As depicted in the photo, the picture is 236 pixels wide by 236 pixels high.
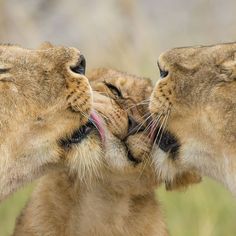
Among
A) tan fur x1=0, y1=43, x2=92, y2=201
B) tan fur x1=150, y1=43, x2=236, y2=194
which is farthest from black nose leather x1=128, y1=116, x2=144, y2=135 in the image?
tan fur x1=0, y1=43, x2=92, y2=201

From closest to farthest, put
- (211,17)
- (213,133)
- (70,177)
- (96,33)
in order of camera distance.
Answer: (213,133)
(70,177)
(211,17)
(96,33)

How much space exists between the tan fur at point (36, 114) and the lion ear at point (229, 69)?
1.70ft

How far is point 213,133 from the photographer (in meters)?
3.92

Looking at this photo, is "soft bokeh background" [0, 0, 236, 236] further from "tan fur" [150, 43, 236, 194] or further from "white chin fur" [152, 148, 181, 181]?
"tan fur" [150, 43, 236, 194]

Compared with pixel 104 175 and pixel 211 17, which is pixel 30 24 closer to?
pixel 211 17

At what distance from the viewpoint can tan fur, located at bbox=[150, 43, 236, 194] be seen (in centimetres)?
390

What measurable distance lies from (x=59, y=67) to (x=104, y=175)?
1.59ft

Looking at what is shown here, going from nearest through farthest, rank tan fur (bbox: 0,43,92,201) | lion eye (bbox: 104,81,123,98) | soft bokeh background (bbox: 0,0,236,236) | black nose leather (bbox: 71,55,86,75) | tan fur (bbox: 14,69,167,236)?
tan fur (bbox: 0,43,92,201) → black nose leather (bbox: 71,55,86,75) → tan fur (bbox: 14,69,167,236) → lion eye (bbox: 104,81,123,98) → soft bokeh background (bbox: 0,0,236,236)

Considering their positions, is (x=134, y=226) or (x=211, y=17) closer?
(x=134, y=226)

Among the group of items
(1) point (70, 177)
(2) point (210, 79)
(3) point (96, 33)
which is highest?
(2) point (210, 79)

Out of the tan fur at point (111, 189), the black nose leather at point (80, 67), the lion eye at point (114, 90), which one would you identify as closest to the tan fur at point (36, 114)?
the black nose leather at point (80, 67)

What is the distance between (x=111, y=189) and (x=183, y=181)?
291mm

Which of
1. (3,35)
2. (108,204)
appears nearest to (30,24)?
(3,35)

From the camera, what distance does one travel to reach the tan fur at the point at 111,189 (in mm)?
4082
